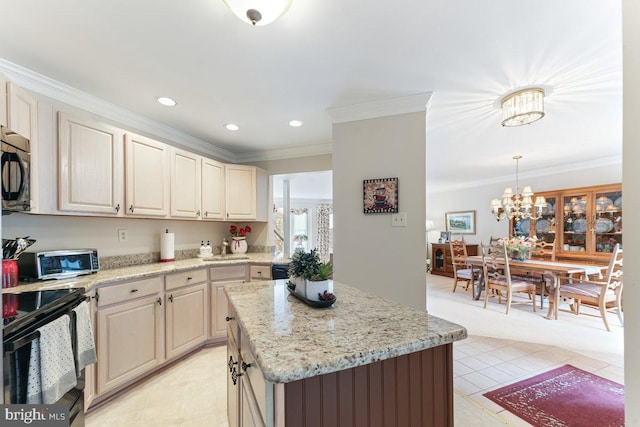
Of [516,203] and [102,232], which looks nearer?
[102,232]

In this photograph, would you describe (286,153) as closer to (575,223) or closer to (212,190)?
(212,190)

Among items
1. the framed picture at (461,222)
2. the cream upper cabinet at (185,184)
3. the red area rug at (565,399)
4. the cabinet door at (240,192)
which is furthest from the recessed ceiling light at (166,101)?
the framed picture at (461,222)

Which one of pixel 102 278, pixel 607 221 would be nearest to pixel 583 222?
pixel 607 221

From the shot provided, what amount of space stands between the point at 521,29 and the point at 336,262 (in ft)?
6.64

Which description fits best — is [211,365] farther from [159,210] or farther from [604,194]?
[604,194]

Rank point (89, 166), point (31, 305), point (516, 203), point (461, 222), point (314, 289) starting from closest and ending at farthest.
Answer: point (314, 289) → point (31, 305) → point (89, 166) → point (516, 203) → point (461, 222)

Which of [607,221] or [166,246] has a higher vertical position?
[607,221]

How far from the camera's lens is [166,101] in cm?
234

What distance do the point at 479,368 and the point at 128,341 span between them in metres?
2.94

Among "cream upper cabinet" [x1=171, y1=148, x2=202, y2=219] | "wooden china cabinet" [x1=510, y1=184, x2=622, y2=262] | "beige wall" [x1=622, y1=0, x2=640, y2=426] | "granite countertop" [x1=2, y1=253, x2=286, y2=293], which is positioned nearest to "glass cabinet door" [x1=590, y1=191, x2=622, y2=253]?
"wooden china cabinet" [x1=510, y1=184, x2=622, y2=262]

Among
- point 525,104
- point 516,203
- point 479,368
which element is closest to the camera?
point 525,104

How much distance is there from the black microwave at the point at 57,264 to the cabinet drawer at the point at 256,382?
173 centimetres

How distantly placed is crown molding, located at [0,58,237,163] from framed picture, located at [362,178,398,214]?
7.15 ft

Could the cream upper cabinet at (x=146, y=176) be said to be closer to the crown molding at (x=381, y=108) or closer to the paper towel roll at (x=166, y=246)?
the paper towel roll at (x=166, y=246)
